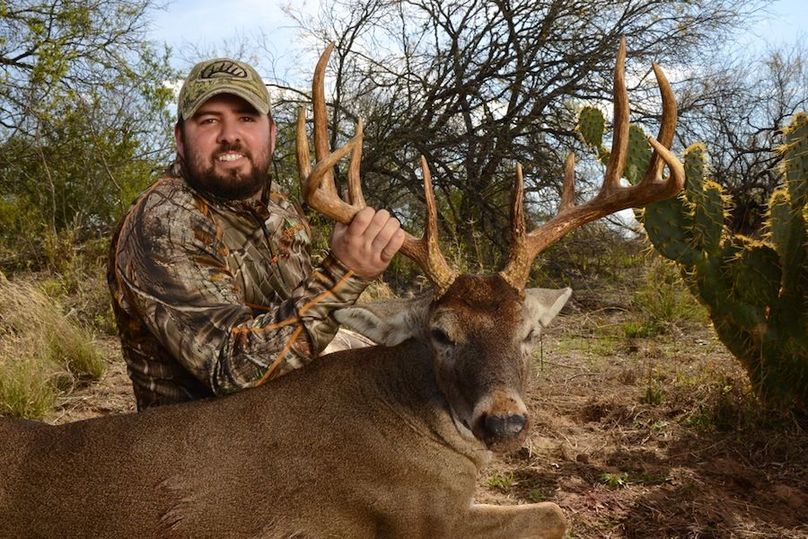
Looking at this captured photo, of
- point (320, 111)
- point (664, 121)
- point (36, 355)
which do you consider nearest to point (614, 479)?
point (664, 121)

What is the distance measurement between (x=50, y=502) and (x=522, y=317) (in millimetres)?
2067

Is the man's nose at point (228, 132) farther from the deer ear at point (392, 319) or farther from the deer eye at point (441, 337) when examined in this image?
the deer eye at point (441, 337)

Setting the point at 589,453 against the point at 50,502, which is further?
the point at 589,453

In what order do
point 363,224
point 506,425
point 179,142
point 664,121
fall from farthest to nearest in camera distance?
1. point 179,142
2. point 664,121
3. point 363,224
4. point 506,425

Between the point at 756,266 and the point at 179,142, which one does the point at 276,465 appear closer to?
the point at 179,142

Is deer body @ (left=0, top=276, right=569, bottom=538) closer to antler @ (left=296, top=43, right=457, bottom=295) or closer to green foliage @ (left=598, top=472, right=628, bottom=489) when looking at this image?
antler @ (left=296, top=43, right=457, bottom=295)

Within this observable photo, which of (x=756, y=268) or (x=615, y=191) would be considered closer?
(x=615, y=191)

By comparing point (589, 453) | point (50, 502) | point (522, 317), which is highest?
point (522, 317)

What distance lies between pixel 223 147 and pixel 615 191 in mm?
1978

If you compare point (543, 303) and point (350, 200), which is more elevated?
point (350, 200)

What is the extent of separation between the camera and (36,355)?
21.7 feet

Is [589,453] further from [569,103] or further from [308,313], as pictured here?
[569,103]

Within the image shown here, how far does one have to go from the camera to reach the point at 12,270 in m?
11.6

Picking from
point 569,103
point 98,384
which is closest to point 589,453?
point 98,384
